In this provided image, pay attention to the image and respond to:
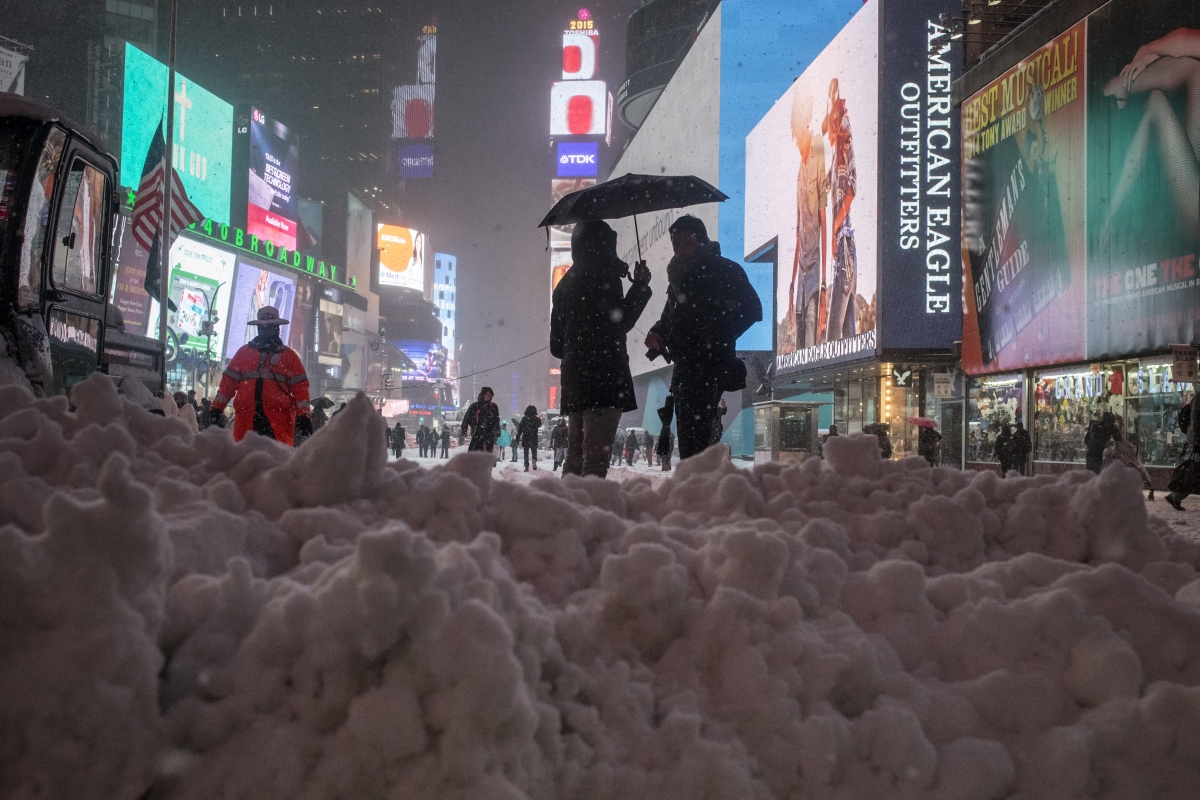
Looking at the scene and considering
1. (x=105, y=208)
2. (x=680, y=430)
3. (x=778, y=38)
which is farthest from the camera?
(x=778, y=38)

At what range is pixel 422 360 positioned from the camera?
15200 centimetres

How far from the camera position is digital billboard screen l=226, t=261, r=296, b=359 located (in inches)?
2574

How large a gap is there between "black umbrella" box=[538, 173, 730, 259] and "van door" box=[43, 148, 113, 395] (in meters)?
3.91

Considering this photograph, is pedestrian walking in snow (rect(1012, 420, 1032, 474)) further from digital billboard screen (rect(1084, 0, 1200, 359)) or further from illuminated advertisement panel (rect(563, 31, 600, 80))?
illuminated advertisement panel (rect(563, 31, 600, 80))

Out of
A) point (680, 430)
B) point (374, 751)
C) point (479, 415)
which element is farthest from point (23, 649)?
point (479, 415)

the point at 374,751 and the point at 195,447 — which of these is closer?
the point at 374,751

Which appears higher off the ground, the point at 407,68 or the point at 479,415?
the point at 407,68

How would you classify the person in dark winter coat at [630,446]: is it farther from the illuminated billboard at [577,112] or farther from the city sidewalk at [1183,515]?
the illuminated billboard at [577,112]

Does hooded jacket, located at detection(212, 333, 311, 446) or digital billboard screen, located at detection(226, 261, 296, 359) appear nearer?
hooded jacket, located at detection(212, 333, 311, 446)

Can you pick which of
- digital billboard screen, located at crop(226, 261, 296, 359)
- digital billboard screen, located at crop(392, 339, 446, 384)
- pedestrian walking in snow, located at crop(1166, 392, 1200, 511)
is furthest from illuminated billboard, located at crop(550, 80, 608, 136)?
pedestrian walking in snow, located at crop(1166, 392, 1200, 511)

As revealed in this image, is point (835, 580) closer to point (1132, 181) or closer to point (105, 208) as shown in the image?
point (105, 208)

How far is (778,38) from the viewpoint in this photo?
47188 mm

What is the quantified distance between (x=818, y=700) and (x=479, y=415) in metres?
14.9

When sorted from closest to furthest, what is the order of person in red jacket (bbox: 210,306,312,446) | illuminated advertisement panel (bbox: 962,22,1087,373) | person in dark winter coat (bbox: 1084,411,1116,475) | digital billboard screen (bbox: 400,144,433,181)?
person in red jacket (bbox: 210,306,312,446) < person in dark winter coat (bbox: 1084,411,1116,475) < illuminated advertisement panel (bbox: 962,22,1087,373) < digital billboard screen (bbox: 400,144,433,181)
